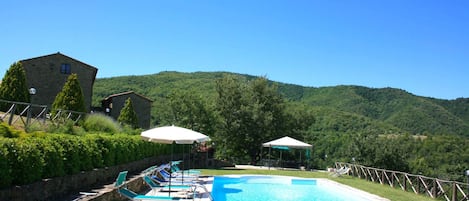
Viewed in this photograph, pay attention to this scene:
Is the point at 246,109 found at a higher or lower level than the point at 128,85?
lower

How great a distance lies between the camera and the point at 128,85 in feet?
185

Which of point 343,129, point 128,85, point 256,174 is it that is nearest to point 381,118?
point 343,129

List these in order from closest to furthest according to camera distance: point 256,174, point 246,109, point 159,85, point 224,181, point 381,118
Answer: point 224,181 → point 256,174 → point 246,109 → point 159,85 → point 381,118

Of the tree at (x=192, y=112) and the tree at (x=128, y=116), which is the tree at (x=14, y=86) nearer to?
the tree at (x=128, y=116)

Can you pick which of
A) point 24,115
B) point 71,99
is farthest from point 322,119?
→ point 24,115

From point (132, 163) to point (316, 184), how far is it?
9.28 m

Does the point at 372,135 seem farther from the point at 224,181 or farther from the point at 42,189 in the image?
the point at 42,189

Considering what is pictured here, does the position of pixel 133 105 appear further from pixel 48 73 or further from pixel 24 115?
pixel 24 115

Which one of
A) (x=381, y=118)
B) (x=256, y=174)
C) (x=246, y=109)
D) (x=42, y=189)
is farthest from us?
(x=381, y=118)

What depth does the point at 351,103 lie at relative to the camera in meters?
→ 68.4

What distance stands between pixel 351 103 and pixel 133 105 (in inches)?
1672

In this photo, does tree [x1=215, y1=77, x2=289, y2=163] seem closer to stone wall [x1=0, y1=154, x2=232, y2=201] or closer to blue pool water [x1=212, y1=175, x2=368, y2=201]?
blue pool water [x1=212, y1=175, x2=368, y2=201]

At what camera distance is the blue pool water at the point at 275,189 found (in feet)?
49.1

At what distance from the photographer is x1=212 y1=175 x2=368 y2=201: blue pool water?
15.0 meters
